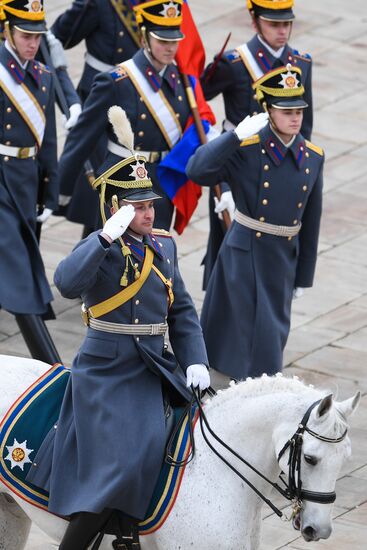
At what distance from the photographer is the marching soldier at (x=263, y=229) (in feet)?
28.2

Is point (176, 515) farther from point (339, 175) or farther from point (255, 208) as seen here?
point (339, 175)

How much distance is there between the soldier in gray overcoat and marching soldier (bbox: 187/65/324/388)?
197 centimetres

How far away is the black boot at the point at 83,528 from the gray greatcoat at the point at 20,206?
9.88 ft

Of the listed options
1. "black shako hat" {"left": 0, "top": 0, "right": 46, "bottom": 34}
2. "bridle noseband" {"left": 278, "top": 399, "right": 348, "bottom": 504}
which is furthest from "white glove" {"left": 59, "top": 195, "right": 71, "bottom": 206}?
"bridle noseband" {"left": 278, "top": 399, "right": 348, "bottom": 504}

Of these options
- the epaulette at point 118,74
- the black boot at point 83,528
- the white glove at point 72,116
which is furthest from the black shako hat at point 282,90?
the black boot at point 83,528

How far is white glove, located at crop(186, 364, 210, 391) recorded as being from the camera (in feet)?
21.6

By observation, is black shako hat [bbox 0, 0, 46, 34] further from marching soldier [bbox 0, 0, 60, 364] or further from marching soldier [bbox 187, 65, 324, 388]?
marching soldier [bbox 187, 65, 324, 388]

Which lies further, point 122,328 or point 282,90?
point 282,90

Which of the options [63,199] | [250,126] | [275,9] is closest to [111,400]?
[250,126]

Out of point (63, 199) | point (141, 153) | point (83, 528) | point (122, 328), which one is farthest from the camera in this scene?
point (63, 199)

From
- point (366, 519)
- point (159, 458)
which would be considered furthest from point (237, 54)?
point (159, 458)

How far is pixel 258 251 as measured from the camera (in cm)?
891

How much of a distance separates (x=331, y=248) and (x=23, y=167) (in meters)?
3.28

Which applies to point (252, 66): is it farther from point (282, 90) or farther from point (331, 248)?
point (331, 248)
